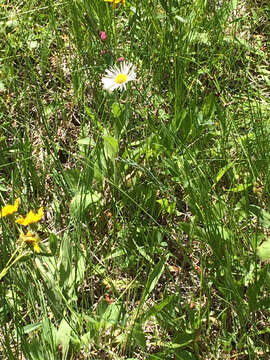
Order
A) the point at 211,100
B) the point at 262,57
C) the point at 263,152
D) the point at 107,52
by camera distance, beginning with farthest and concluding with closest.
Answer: the point at 262,57, the point at 107,52, the point at 211,100, the point at 263,152

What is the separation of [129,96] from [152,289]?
0.70 m

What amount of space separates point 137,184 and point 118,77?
398mm

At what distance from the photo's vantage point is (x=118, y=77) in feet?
6.23

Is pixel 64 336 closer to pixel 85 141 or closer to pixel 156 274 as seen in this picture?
pixel 156 274

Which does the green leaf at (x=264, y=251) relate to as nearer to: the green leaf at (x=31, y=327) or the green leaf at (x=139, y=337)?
the green leaf at (x=139, y=337)

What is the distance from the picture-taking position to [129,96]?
191 cm

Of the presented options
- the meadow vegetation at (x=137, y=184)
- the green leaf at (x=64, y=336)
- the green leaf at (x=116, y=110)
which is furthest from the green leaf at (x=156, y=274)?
the green leaf at (x=116, y=110)

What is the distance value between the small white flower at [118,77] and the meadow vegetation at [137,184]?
0.09 ft

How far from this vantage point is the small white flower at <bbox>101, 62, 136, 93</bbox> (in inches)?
74.1

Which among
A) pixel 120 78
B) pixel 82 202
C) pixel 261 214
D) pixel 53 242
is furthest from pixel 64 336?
pixel 120 78

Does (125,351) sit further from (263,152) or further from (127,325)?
(263,152)

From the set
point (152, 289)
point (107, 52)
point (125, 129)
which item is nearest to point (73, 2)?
point (107, 52)

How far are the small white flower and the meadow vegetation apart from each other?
0.03m

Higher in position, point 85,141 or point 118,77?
point 118,77
